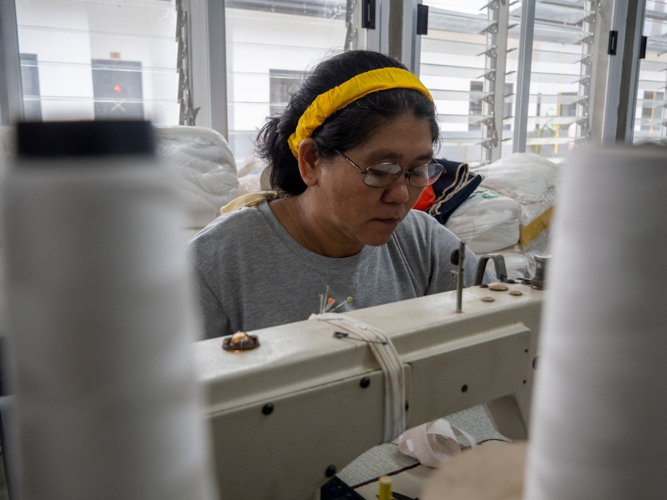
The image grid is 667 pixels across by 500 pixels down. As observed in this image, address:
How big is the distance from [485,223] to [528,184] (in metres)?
0.41

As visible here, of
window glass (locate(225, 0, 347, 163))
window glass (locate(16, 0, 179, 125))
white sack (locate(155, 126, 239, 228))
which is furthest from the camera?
window glass (locate(225, 0, 347, 163))

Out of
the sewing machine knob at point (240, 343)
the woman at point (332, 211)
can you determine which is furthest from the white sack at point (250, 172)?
the sewing machine knob at point (240, 343)

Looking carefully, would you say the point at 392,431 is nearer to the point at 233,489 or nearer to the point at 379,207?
the point at 233,489

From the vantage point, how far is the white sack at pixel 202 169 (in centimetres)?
203

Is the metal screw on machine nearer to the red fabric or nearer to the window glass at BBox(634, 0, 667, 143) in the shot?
the red fabric

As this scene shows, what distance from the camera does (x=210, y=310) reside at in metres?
1.13

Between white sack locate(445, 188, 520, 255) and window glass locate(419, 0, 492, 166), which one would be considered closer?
white sack locate(445, 188, 520, 255)

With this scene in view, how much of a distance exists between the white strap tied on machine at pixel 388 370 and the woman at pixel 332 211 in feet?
1.56

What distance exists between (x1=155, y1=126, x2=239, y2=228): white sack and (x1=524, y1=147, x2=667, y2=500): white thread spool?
1859mm

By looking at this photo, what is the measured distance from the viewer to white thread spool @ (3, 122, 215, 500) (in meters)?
0.19

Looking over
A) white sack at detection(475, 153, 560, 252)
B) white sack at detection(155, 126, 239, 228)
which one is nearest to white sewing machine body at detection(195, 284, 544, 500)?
white sack at detection(155, 126, 239, 228)

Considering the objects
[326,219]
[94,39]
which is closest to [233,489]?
[326,219]

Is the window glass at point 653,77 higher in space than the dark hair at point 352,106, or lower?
higher

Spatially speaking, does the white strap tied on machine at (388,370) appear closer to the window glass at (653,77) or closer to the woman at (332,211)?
the woman at (332,211)
